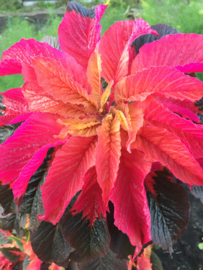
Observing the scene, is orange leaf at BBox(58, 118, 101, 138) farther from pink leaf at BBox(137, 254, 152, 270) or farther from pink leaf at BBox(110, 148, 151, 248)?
pink leaf at BBox(137, 254, 152, 270)

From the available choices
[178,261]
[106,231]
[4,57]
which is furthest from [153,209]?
[178,261]

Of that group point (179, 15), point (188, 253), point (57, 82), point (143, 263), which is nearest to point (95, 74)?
point (57, 82)

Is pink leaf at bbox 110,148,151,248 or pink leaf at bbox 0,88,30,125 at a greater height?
pink leaf at bbox 0,88,30,125

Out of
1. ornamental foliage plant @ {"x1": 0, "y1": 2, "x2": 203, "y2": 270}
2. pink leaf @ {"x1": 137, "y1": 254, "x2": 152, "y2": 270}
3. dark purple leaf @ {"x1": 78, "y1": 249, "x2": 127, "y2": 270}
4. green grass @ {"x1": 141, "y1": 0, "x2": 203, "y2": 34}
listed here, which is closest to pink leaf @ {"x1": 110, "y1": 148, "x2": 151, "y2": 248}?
ornamental foliage plant @ {"x1": 0, "y1": 2, "x2": 203, "y2": 270}

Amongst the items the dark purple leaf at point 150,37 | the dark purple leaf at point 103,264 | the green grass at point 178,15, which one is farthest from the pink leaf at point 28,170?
the green grass at point 178,15

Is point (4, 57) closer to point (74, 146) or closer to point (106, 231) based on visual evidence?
point (74, 146)

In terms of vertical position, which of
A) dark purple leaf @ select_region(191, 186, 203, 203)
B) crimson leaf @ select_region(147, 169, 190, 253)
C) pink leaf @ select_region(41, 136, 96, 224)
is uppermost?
pink leaf @ select_region(41, 136, 96, 224)

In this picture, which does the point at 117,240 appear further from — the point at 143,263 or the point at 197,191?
the point at 143,263
